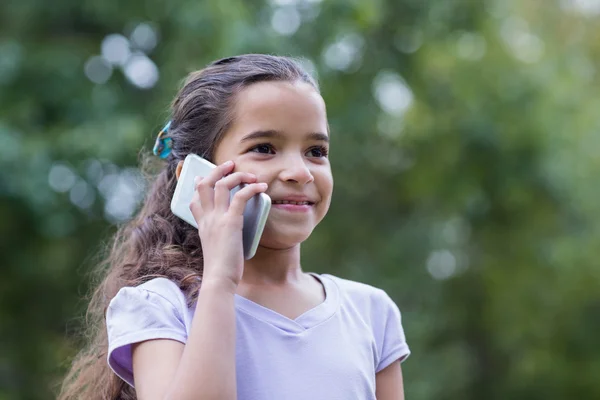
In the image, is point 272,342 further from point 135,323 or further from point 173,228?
point 173,228

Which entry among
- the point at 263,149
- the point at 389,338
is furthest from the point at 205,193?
the point at 389,338

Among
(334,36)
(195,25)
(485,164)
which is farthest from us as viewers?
(485,164)

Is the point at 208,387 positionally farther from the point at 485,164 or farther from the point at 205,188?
the point at 485,164

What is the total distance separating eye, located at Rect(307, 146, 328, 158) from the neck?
227mm

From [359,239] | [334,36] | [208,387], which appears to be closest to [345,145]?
[359,239]

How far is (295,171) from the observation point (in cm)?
193

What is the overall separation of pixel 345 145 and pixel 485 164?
1.65m

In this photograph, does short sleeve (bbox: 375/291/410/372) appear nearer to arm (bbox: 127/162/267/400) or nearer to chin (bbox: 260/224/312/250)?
chin (bbox: 260/224/312/250)

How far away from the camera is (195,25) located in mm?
6621

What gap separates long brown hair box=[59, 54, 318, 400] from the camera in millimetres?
2064

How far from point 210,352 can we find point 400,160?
33.3ft

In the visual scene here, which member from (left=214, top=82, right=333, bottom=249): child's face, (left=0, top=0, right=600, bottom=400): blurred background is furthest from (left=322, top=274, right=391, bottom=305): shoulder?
(left=0, top=0, right=600, bottom=400): blurred background

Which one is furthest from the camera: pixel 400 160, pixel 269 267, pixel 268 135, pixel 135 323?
pixel 400 160

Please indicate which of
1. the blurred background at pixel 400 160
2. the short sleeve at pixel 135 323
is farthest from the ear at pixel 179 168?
the blurred background at pixel 400 160
